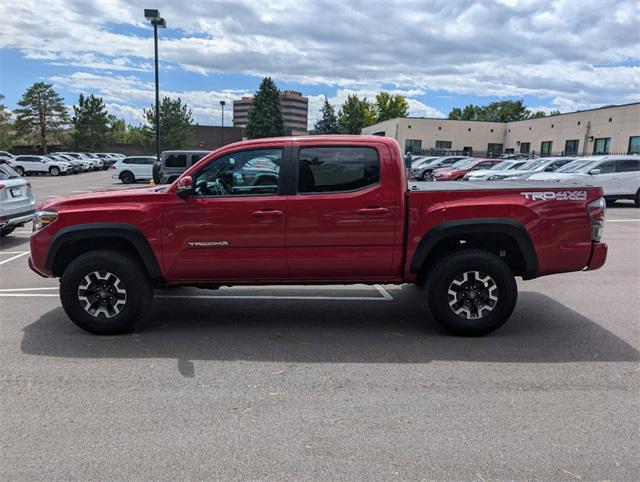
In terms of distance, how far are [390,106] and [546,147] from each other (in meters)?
52.4

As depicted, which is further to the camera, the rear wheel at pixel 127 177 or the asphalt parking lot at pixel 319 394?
the rear wheel at pixel 127 177

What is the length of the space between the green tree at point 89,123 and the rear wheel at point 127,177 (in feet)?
147

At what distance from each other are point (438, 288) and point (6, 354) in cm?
398

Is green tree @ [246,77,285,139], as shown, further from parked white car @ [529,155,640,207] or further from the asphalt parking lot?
the asphalt parking lot

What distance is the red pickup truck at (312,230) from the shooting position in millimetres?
4930

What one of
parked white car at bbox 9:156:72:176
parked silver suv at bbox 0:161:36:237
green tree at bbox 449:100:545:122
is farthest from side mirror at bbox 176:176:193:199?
green tree at bbox 449:100:545:122

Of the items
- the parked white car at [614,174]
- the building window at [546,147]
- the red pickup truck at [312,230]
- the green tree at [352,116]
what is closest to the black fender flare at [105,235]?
the red pickup truck at [312,230]

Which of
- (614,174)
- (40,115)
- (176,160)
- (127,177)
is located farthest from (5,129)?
(614,174)

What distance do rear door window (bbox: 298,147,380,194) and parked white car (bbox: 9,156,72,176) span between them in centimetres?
3988

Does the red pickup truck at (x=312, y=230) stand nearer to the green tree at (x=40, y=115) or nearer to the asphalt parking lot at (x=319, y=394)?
the asphalt parking lot at (x=319, y=394)

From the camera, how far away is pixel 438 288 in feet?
16.3

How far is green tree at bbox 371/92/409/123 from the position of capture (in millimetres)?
103688

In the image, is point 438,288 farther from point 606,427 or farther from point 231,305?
point 231,305

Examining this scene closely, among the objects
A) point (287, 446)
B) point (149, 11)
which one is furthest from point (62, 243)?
point (149, 11)
